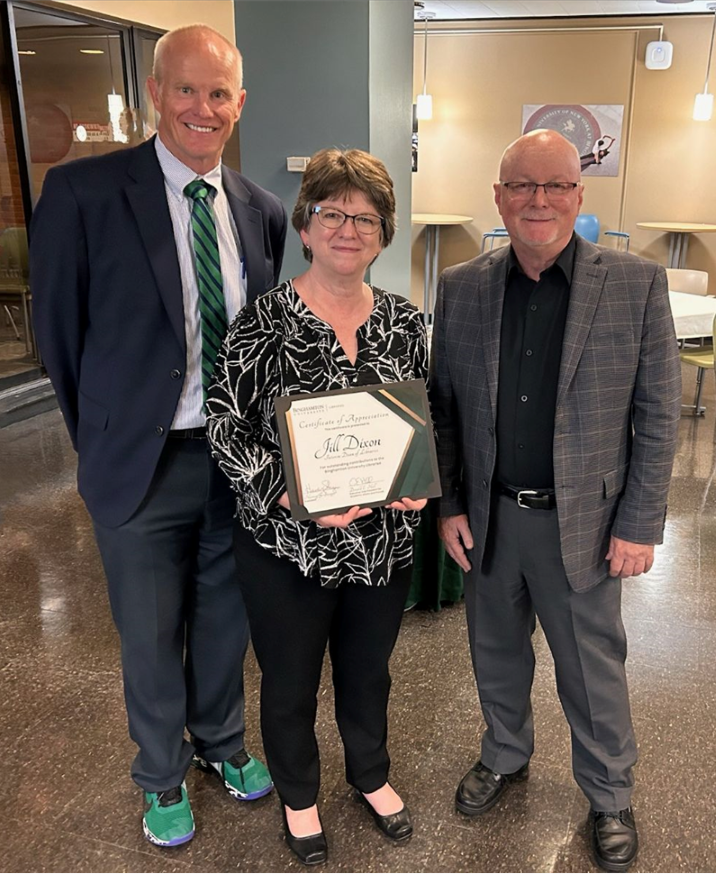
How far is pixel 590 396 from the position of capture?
169cm

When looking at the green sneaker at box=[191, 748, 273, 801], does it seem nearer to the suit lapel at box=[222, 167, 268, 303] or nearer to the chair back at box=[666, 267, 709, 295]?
the suit lapel at box=[222, 167, 268, 303]

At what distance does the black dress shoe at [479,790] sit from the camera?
2.08m

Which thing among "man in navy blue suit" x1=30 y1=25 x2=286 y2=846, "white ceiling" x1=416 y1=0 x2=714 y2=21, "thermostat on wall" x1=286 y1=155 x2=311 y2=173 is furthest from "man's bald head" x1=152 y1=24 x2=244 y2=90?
"white ceiling" x1=416 y1=0 x2=714 y2=21

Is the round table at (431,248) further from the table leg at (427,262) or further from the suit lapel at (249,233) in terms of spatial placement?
the suit lapel at (249,233)

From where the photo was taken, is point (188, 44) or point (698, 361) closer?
point (188, 44)

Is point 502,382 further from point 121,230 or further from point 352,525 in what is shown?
point 121,230

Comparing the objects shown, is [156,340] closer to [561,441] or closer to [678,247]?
[561,441]

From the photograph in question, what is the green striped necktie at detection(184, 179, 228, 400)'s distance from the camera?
5.74 ft

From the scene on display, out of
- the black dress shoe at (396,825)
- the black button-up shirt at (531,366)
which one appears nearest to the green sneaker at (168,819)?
the black dress shoe at (396,825)

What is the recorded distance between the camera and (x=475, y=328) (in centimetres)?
180

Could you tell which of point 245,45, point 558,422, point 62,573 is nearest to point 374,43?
point 245,45

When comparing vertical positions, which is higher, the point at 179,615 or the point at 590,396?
the point at 590,396

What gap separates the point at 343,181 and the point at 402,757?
1.63m

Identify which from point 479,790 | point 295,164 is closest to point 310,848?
point 479,790
